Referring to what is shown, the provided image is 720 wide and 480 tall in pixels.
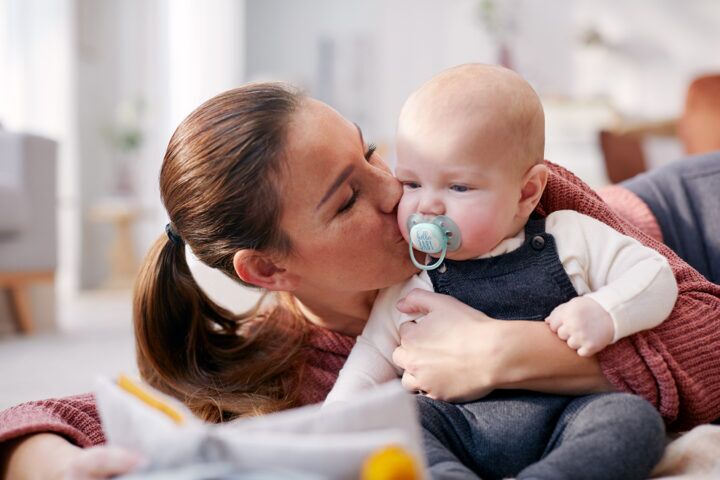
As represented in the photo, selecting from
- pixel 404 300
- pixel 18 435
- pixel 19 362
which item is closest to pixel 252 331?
pixel 404 300

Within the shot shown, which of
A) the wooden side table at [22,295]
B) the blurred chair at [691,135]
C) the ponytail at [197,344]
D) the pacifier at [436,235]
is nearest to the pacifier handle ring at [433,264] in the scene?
the pacifier at [436,235]

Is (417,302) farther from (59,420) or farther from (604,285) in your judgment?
(59,420)

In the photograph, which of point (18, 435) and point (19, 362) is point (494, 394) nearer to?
point (18, 435)

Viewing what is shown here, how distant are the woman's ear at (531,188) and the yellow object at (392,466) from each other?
56 centimetres

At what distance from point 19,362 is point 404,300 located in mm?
2325

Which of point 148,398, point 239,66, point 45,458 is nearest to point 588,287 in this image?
point 148,398

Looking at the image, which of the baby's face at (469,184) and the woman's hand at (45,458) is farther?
the baby's face at (469,184)

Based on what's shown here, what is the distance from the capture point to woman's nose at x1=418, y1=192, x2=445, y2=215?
1.09 metres

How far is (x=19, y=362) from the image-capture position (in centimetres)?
305

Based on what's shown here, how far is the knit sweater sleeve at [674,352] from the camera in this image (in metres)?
1.06

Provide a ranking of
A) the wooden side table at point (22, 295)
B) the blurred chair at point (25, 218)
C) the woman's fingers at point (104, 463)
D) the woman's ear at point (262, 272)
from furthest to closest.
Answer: the wooden side table at point (22, 295), the blurred chair at point (25, 218), the woman's ear at point (262, 272), the woman's fingers at point (104, 463)

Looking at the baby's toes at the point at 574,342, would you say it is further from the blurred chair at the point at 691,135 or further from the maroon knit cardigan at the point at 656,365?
the blurred chair at the point at 691,135

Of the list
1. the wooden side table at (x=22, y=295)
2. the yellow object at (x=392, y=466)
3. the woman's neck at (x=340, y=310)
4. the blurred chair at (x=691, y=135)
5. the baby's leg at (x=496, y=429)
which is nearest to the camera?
the yellow object at (x=392, y=466)

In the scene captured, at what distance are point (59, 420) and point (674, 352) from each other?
2.73 ft
